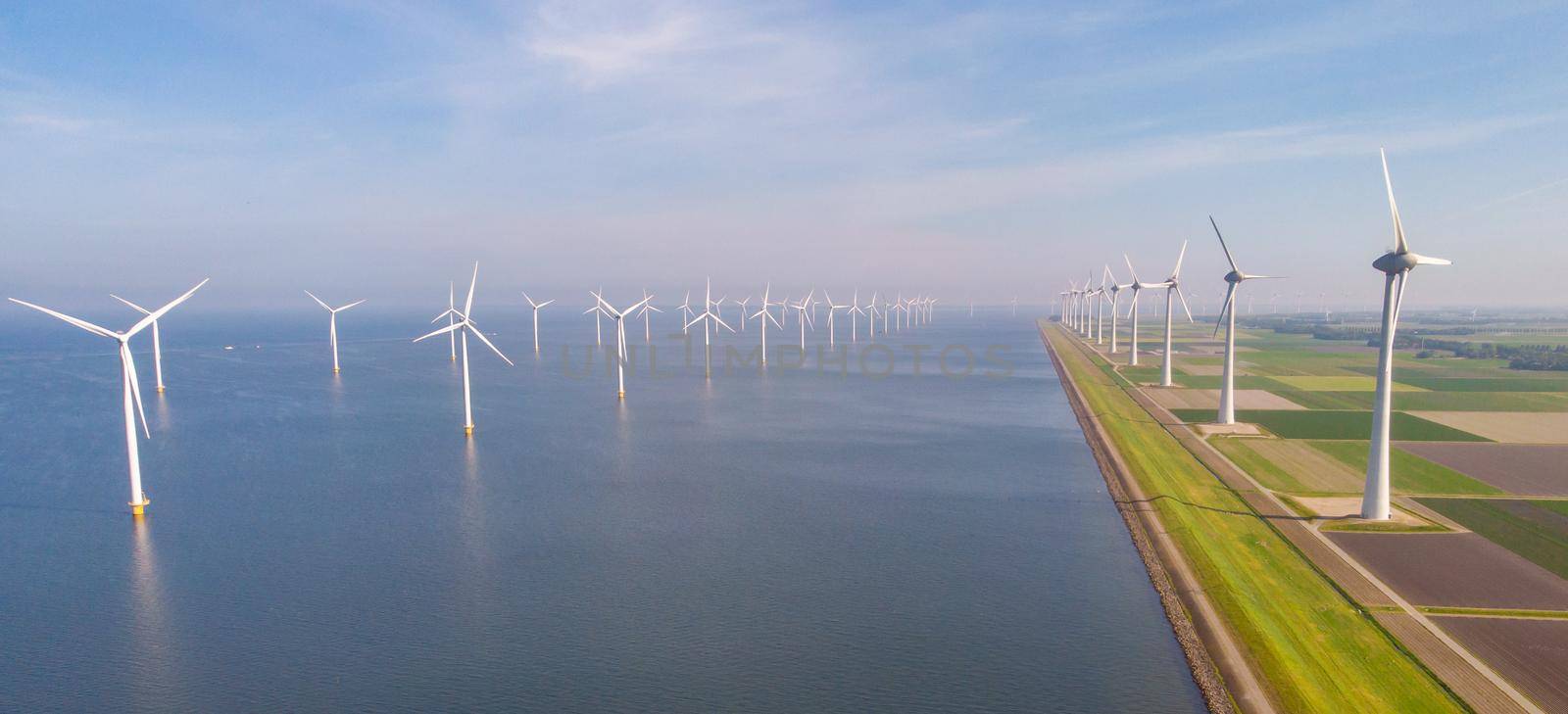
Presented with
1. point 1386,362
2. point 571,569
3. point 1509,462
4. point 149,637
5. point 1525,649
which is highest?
point 1386,362

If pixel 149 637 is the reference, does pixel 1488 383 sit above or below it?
below

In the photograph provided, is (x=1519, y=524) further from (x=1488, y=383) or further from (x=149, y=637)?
(x=1488, y=383)

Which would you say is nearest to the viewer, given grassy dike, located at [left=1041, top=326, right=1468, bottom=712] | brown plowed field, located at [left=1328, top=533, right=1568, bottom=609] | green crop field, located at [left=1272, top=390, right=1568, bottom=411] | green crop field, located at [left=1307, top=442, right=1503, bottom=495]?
grassy dike, located at [left=1041, top=326, right=1468, bottom=712]

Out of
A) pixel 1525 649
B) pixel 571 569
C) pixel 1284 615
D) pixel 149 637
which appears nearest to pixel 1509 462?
pixel 1525 649

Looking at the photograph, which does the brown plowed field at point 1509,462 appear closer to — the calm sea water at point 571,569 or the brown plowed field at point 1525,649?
the calm sea water at point 571,569

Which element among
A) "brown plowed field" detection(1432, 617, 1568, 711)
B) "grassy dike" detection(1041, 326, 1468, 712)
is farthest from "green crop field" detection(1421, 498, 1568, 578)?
"grassy dike" detection(1041, 326, 1468, 712)

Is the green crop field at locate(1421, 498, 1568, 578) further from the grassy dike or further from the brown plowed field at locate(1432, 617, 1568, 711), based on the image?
the grassy dike

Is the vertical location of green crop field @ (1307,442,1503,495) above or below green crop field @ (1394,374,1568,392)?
above

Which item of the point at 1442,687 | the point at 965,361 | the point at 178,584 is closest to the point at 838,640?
the point at 1442,687
